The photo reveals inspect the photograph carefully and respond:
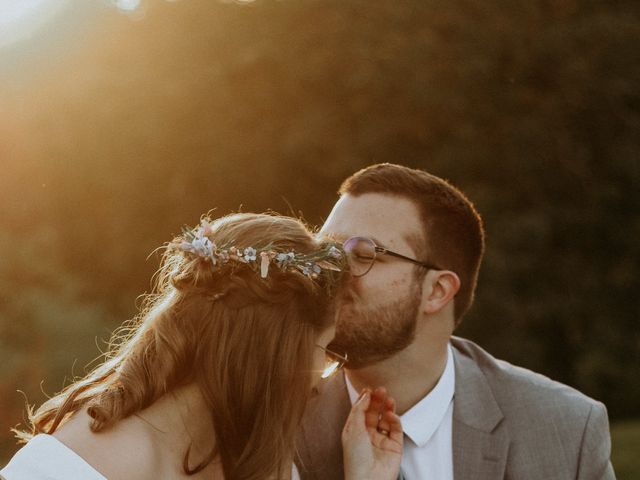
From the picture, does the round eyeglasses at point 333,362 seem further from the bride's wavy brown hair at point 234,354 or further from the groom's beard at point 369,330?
the bride's wavy brown hair at point 234,354

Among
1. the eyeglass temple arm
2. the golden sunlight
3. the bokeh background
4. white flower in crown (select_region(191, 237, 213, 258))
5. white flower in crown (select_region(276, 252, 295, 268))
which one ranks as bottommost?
the bokeh background

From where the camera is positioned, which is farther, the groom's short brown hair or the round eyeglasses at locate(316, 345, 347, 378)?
the groom's short brown hair

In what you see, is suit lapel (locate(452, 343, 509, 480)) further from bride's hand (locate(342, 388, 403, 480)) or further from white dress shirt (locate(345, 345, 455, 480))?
bride's hand (locate(342, 388, 403, 480))

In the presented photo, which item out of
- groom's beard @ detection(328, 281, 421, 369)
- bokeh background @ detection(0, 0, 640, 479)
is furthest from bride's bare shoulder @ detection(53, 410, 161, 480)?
bokeh background @ detection(0, 0, 640, 479)

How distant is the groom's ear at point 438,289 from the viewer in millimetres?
3371

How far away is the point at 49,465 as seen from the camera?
2.26m

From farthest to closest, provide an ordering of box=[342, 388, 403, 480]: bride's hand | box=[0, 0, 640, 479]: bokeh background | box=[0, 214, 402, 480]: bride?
box=[0, 0, 640, 479]: bokeh background, box=[342, 388, 403, 480]: bride's hand, box=[0, 214, 402, 480]: bride

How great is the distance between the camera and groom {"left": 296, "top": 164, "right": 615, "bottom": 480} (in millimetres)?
3189

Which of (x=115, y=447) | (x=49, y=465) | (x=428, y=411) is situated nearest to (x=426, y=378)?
(x=428, y=411)

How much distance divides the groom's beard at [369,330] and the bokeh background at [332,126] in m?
5.76

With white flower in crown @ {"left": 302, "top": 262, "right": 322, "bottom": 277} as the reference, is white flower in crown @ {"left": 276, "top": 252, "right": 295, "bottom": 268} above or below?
above

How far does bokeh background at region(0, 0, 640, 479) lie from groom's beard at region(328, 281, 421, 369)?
5.76 m

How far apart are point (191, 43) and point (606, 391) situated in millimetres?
5955

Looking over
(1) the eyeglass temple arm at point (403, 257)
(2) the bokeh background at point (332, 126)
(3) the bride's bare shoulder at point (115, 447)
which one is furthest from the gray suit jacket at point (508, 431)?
(2) the bokeh background at point (332, 126)
